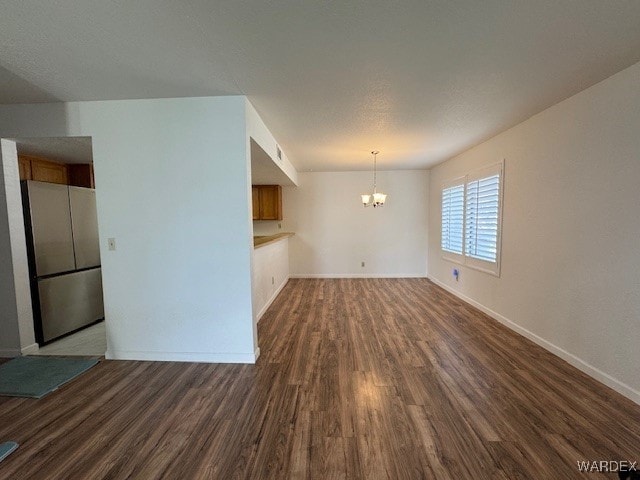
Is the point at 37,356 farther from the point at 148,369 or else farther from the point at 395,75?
the point at 395,75

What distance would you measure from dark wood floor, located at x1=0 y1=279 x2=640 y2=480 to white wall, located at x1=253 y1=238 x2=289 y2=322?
97cm

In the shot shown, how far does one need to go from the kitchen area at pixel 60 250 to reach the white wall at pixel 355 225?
3614mm

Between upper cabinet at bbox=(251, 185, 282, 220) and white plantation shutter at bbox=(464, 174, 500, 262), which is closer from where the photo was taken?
white plantation shutter at bbox=(464, 174, 500, 262)

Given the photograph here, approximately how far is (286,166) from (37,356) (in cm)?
382

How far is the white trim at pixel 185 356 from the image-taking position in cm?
248

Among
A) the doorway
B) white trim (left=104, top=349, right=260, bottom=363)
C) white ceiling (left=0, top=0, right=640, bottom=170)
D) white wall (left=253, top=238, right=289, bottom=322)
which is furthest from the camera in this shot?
white wall (left=253, top=238, right=289, bottom=322)

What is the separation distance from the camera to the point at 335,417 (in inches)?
68.7

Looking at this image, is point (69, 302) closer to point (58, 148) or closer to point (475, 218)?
point (58, 148)

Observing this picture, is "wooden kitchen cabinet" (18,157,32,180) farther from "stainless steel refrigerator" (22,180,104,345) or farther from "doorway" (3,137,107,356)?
"stainless steel refrigerator" (22,180,104,345)

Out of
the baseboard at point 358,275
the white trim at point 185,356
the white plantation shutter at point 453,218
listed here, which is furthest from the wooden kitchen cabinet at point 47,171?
the white plantation shutter at point 453,218

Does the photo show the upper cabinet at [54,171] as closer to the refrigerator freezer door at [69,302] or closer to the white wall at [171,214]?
the white wall at [171,214]

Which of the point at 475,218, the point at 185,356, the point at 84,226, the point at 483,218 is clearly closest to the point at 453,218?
the point at 475,218

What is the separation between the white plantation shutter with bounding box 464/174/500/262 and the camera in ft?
11.3

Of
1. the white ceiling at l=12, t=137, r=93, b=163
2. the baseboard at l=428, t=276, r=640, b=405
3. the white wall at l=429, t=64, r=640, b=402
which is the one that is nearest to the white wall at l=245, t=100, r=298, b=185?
the white ceiling at l=12, t=137, r=93, b=163
